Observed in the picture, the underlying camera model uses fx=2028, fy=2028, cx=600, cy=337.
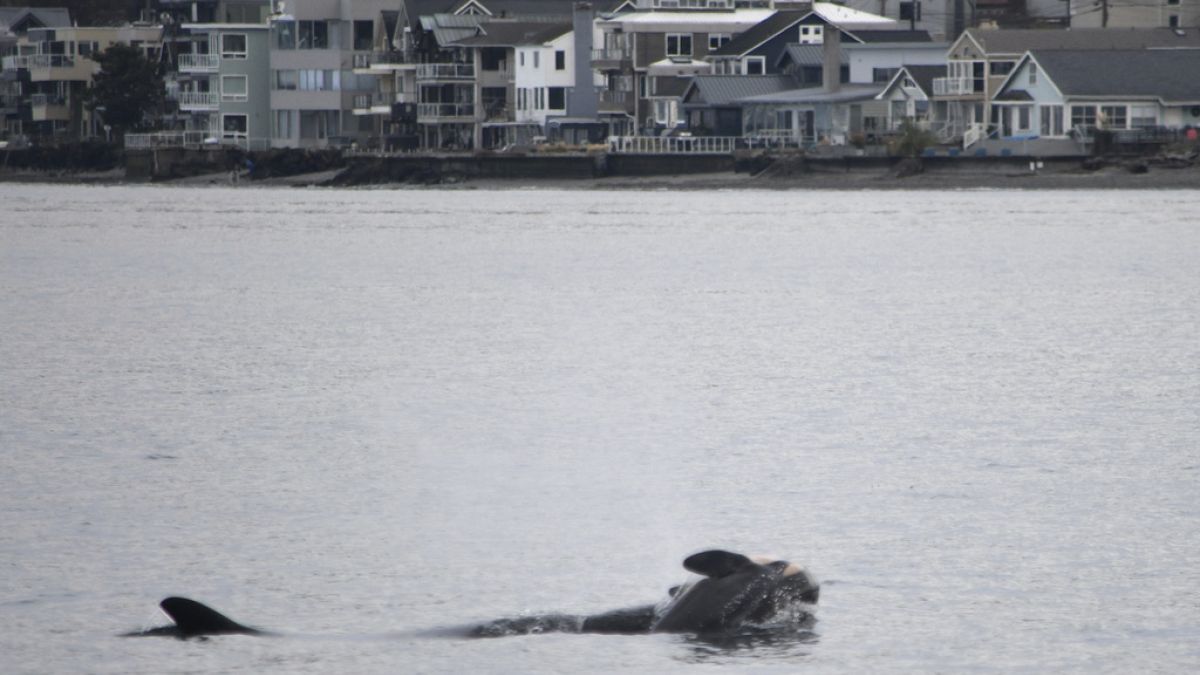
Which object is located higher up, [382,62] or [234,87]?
[382,62]

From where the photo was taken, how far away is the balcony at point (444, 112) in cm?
11700

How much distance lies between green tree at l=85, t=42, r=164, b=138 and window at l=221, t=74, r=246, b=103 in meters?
5.40

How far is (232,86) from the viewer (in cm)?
12825

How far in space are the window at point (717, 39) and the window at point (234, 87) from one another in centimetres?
3193

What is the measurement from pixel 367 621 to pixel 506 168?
9093cm

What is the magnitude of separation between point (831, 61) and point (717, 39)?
38.4 ft

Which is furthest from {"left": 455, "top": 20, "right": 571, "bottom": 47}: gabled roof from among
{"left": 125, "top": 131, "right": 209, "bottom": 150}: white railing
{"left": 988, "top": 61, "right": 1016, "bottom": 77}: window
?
{"left": 988, "top": 61, "right": 1016, "bottom": 77}: window

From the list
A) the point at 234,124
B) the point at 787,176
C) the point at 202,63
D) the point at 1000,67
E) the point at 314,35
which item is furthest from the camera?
the point at 202,63

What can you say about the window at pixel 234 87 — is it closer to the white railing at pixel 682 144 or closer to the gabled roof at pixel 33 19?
the gabled roof at pixel 33 19

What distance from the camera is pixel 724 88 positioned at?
10462cm

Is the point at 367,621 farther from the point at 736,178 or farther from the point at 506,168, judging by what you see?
the point at 506,168

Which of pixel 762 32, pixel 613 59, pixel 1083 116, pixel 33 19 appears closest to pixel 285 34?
pixel 613 59

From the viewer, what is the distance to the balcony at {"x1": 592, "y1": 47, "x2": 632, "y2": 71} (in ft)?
363

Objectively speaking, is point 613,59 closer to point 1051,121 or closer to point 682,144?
point 682,144
